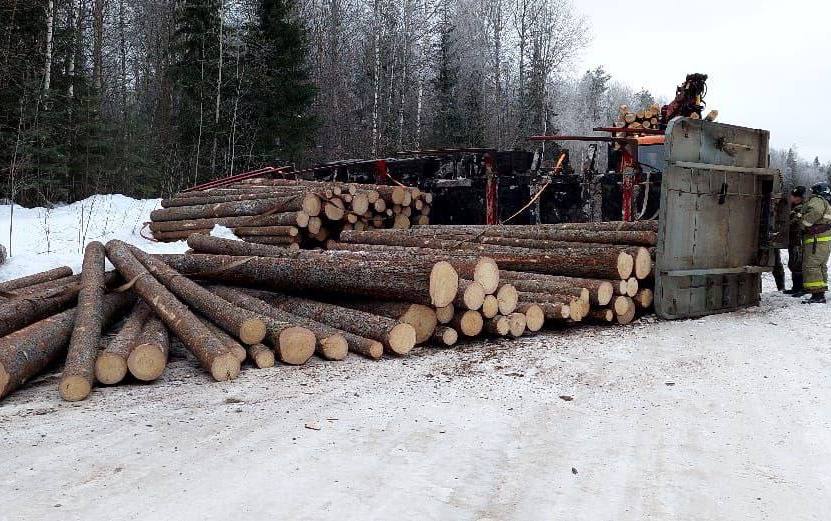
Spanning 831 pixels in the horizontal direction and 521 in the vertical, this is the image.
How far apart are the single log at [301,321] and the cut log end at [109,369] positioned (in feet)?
4.36

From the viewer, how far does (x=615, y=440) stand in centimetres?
342

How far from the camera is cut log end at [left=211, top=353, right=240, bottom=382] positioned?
14.7ft

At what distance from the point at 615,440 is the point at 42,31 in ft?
60.6

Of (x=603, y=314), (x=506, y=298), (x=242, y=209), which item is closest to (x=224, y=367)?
(x=506, y=298)

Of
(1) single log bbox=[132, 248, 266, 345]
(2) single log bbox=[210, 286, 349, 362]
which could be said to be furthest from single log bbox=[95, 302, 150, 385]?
(2) single log bbox=[210, 286, 349, 362]

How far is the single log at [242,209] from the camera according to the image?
976cm

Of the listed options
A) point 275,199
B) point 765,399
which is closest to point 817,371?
point 765,399

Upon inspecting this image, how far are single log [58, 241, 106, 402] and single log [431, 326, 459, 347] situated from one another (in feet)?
9.48

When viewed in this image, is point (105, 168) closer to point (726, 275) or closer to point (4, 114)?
point (4, 114)

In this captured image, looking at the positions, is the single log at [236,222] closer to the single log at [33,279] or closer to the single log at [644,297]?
the single log at [33,279]

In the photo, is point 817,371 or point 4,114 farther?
point 4,114

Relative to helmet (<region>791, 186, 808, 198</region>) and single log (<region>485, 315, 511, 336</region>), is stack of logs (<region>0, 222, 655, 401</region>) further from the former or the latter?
helmet (<region>791, 186, 808, 198</region>)

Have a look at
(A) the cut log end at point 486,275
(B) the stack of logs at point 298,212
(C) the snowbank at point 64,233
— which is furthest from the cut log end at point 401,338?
(B) the stack of logs at point 298,212

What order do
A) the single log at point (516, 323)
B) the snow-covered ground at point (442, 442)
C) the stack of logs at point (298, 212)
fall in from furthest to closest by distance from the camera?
the stack of logs at point (298, 212) → the single log at point (516, 323) → the snow-covered ground at point (442, 442)
